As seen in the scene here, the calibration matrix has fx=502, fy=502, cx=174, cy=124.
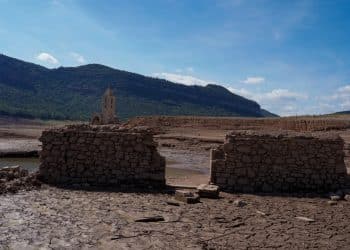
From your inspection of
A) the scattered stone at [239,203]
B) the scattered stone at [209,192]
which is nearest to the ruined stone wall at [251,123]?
the scattered stone at [209,192]

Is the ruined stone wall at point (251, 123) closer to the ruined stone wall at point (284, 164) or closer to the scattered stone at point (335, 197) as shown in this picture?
the ruined stone wall at point (284, 164)

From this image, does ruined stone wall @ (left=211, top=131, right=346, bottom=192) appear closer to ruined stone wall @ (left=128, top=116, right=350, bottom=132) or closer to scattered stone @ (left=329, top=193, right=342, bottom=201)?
scattered stone @ (left=329, top=193, right=342, bottom=201)

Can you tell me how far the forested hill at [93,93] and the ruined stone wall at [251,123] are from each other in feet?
166

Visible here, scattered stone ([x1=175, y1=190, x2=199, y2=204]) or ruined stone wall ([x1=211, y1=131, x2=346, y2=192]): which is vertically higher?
ruined stone wall ([x1=211, y1=131, x2=346, y2=192])

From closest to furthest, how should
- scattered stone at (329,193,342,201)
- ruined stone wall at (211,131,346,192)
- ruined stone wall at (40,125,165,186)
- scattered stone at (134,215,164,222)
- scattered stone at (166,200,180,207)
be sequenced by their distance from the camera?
scattered stone at (134,215,164,222), scattered stone at (166,200,180,207), scattered stone at (329,193,342,201), ruined stone wall at (211,131,346,192), ruined stone wall at (40,125,165,186)

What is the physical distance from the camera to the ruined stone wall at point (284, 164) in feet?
44.5

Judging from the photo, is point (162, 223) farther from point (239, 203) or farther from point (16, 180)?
point (16, 180)

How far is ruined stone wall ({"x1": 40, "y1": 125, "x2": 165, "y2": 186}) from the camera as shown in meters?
13.7

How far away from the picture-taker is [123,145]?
13.8 metres

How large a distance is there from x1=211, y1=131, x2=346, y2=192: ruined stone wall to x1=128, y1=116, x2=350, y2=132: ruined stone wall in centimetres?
2583

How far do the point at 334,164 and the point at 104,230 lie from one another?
724 cm

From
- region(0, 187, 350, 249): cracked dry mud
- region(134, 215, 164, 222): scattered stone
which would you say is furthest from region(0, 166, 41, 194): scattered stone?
region(134, 215, 164, 222): scattered stone

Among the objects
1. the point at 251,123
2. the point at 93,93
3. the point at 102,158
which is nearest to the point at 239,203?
the point at 102,158

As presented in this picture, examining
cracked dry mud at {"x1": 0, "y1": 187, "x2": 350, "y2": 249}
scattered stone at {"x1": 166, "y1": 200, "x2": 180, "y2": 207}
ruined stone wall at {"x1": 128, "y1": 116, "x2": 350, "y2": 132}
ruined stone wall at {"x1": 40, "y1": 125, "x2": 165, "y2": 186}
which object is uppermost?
ruined stone wall at {"x1": 128, "y1": 116, "x2": 350, "y2": 132}
